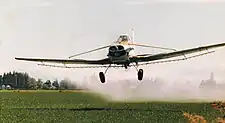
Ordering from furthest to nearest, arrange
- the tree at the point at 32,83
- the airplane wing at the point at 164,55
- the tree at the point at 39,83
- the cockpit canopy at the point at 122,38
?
1. the tree at the point at 32,83
2. the tree at the point at 39,83
3. the cockpit canopy at the point at 122,38
4. the airplane wing at the point at 164,55

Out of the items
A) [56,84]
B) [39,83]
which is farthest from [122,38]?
[39,83]

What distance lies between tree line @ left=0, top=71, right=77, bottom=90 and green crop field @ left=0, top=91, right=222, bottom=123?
123mm

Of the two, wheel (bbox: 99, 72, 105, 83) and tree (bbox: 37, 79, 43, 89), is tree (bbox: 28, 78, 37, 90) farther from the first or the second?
wheel (bbox: 99, 72, 105, 83)

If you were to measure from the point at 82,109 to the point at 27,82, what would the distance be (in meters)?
0.70

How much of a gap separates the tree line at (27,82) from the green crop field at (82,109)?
0.12 metres

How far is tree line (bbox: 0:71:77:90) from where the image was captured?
6.93 meters

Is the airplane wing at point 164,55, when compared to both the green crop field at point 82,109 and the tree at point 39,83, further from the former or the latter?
the tree at point 39,83

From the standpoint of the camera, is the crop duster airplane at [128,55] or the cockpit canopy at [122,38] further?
the cockpit canopy at [122,38]

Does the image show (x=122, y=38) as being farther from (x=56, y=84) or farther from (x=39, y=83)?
(x=39, y=83)

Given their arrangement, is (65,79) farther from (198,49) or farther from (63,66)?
(198,49)

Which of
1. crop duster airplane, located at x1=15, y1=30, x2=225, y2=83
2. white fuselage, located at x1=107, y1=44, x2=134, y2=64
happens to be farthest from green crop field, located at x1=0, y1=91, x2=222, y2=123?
white fuselage, located at x1=107, y1=44, x2=134, y2=64

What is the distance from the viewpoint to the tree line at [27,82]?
22.7 feet

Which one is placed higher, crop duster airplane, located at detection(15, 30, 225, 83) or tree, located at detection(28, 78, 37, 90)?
crop duster airplane, located at detection(15, 30, 225, 83)

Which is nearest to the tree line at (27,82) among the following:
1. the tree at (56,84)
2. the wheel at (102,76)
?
the tree at (56,84)
